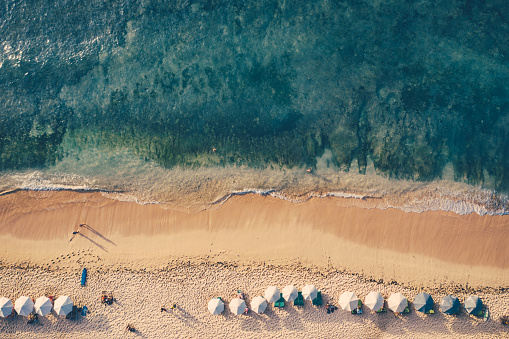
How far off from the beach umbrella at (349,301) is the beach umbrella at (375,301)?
0.52m

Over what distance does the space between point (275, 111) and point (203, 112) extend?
3.59 metres

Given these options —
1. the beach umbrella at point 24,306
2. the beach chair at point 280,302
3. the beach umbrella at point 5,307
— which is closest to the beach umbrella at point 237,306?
the beach chair at point 280,302

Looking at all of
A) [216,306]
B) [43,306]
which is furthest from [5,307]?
[216,306]

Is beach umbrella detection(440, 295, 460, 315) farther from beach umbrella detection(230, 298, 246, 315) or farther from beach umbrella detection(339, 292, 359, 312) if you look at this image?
beach umbrella detection(230, 298, 246, 315)

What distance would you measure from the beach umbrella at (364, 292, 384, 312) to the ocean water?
13.6ft

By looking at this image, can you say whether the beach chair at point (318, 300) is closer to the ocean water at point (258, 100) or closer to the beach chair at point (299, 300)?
the beach chair at point (299, 300)

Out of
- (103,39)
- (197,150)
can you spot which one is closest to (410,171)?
(197,150)

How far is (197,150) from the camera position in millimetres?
16203

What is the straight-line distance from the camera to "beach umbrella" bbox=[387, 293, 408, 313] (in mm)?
14414

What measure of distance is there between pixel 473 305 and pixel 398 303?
3.27 meters

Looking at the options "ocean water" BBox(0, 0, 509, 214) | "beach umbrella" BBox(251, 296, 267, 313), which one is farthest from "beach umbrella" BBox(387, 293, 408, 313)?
"beach umbrella" BBox(251, 296, 267, 313)

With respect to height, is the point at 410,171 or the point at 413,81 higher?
the point at 413,81

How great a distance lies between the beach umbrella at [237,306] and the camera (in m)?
14.6

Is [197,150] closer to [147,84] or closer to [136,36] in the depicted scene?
[147,84]
